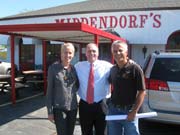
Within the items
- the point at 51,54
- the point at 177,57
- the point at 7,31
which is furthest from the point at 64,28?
the point at 51,54

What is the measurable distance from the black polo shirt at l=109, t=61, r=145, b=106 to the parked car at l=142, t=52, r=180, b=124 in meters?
3.01

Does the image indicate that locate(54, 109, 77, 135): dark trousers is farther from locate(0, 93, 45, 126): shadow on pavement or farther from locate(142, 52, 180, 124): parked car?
locate(0, 93, 45, 126): shadow on pavement

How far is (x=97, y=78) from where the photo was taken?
5297mm

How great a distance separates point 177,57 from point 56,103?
11.8ft

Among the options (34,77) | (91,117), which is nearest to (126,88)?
(91,117)

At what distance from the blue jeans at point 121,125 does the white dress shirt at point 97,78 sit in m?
0.39

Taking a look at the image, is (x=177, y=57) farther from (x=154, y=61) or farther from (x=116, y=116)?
(x=116, y=116)

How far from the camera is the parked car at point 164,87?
7637mm

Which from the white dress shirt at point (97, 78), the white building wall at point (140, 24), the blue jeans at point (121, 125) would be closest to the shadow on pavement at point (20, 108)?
the white dress shirt at point (97, 78)

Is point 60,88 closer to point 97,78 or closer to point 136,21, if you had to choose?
point 97,78

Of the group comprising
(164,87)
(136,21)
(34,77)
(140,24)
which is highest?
(136,21)

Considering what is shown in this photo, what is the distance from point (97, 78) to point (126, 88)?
0.69 metres

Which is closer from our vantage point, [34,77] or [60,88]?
[60,88]

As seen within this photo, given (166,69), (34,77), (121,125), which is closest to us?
(121,125)
